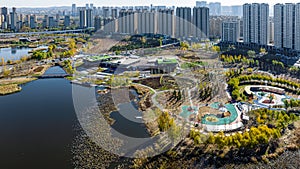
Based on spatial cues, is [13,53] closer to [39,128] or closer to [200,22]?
[200,22]

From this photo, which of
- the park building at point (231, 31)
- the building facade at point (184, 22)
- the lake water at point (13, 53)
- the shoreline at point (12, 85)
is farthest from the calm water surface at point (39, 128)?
the building facade at point (184, 22)

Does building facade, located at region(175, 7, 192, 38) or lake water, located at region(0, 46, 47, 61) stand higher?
building facade, located at region(175, 7, 192, 38)

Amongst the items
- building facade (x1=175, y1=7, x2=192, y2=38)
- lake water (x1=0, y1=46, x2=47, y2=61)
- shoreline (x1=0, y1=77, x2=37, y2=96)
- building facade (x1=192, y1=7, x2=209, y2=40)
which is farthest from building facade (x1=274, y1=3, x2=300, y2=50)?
lake water (x1=0, y1=46, x2=47, y2=61)

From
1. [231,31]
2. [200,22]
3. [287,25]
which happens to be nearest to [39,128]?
[287,25]

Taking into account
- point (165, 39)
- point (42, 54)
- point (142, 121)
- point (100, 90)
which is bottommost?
point (142, 121)

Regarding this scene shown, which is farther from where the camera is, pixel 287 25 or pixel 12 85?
pixel 287 25

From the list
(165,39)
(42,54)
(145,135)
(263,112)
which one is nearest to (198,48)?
(165,39)

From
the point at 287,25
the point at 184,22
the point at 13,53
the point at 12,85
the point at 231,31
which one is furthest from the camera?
the point at 184,22

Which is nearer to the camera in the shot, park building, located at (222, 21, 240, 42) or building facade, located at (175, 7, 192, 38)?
park building, located at (222, 21, 240, 42)

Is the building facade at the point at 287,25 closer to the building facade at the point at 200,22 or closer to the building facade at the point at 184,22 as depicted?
the building facade at the point at 200,22

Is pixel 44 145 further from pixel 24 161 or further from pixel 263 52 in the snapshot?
pixel 263 52

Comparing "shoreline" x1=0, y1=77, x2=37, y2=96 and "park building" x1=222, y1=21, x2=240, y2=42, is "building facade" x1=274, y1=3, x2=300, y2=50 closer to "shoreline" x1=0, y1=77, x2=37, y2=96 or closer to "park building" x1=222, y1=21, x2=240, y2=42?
"park building" x1=222, y1=21, x2=240, y2=42
